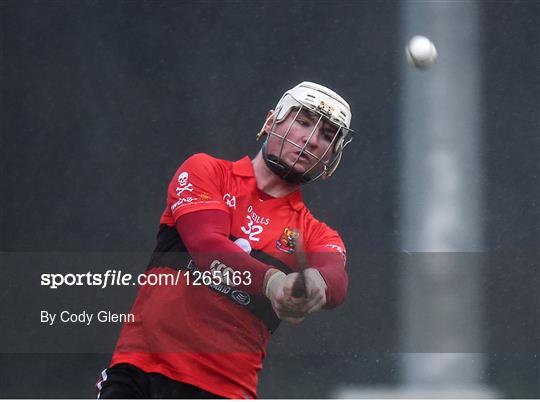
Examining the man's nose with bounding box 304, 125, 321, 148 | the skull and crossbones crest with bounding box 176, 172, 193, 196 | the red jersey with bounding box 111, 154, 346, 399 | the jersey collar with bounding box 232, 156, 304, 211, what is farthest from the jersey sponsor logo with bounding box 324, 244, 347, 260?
the skull and crossbones crest with bounding box 176, 172, 193, 196

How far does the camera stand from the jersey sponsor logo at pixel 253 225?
303 centimetres

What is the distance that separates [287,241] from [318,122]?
298mm

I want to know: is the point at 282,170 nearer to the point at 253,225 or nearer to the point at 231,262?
the point at 253,225

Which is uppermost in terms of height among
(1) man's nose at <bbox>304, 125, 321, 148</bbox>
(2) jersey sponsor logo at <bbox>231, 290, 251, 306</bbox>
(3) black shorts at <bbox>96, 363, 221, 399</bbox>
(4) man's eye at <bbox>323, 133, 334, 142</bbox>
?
(4) man's eye at <bbox>323, 133, 334, 142</bbox>

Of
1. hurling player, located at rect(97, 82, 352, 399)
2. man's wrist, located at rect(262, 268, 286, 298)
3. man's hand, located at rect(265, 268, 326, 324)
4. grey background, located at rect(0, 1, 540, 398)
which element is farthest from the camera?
grey background, located at rect(0, 1, 540, 398)

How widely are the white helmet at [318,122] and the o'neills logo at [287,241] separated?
0.14m

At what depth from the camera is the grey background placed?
455 centimetres

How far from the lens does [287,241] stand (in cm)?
305

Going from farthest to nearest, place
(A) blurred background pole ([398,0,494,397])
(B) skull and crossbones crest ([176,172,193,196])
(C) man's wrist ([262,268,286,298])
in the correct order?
(A) blurred background pole ([398,0,494,397]), (B) skull and crossbones crest ([176,172,193,196]), (C) man's wrist ([262,268,286,298])

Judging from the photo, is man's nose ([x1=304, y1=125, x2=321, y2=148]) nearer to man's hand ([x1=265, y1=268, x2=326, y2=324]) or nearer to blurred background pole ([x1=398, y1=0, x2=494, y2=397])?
man's hand ([x1=265, y1=268, x2=326, y2=324])

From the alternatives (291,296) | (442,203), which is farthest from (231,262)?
(442,203)

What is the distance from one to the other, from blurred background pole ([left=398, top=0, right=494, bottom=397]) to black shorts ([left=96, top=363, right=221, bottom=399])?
5.36 feet

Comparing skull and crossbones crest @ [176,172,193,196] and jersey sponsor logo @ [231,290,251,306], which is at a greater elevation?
skull and crossbones crest @ [176,172,193,196]

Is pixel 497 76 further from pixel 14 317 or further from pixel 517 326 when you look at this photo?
pixel 14 317
